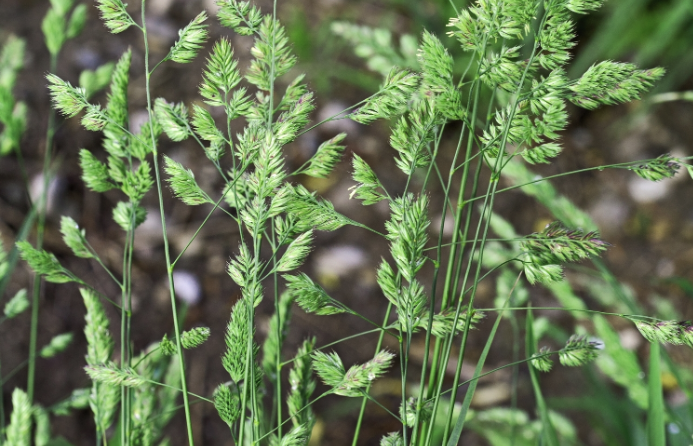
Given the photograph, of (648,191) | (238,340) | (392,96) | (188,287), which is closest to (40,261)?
(238,340)

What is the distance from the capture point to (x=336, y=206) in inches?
65.0

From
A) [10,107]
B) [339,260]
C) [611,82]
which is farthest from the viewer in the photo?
[339,260]

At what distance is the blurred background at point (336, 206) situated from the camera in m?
1.43

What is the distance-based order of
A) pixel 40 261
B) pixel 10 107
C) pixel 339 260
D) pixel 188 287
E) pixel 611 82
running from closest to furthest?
pixel 611 82, pixel 40 261, pixel 10 107, pixel 188 287, pixel 339 260

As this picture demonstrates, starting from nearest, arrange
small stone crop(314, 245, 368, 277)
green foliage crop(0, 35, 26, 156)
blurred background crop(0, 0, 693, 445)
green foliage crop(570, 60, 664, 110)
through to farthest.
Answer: green foliage crop(570, 60, 664, 110), green foliage crop(0, 35, 26, 156), blurred background crop(0, 0, 693, 445), small stone crop(314, 245, 368, 277)

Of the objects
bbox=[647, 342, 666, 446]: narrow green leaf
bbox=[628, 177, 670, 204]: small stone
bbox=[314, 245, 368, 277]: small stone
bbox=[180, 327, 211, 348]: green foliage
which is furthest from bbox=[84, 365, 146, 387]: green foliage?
bbox=[628, 177, 670, 204]: small stone

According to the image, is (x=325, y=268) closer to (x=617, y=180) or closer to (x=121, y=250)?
(x=121, y=250)

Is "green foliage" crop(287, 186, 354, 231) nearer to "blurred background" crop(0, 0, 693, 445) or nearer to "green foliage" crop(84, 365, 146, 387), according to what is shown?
"green foliage" crop(84, 365, 146, 387)

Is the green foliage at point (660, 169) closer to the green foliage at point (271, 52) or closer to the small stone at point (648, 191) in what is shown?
the green foliage at point (271, 52)

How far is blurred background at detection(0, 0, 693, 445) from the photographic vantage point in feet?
4.68

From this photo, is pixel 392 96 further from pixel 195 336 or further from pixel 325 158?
pixel 195 336

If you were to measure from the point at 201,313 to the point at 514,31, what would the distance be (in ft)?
3.98

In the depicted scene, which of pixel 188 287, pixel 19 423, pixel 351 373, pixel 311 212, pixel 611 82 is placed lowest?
pixel 188 287

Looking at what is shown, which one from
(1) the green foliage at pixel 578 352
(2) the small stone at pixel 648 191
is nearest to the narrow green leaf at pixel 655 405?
(1) the green foliage at pixel 578 352
